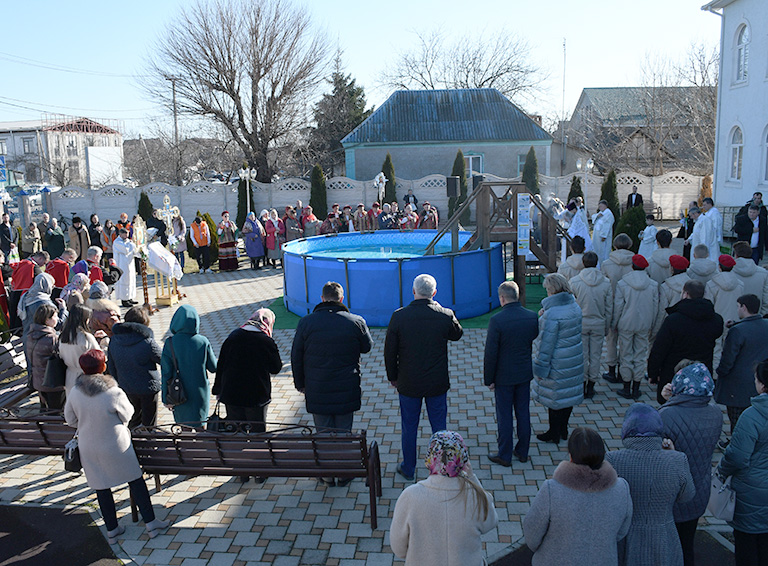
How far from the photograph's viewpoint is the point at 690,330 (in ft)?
19.3

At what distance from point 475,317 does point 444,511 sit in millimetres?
8767

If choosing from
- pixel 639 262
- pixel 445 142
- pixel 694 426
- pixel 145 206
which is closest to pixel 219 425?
pixel 694 426

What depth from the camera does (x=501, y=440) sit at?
5.93 m

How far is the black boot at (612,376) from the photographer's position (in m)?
8.03

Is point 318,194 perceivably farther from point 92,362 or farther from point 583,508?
point 583,508

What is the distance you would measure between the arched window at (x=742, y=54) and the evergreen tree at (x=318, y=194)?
14.5 metres

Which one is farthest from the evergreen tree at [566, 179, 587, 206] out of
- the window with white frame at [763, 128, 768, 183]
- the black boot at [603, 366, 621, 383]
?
the black boot at [603, 366, 621, 383]

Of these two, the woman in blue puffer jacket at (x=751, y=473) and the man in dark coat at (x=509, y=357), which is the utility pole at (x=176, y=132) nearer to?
the man in dark coat at (x=509, y=357)

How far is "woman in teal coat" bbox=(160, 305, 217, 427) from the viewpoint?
561 centimetres

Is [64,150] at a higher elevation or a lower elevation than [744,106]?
higher

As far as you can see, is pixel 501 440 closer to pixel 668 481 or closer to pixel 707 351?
pixel 707 351

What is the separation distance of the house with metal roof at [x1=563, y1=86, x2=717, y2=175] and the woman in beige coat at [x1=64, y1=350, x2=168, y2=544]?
102 ft

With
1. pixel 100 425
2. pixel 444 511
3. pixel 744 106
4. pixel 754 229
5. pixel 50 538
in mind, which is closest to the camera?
pixel 444 511

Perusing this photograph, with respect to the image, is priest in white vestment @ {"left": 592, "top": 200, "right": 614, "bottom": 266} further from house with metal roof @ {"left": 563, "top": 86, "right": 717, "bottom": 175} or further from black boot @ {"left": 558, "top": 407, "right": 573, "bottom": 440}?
house with metal roof @ {"left": 563, "top": 86, "right": 717, "bottom": 175}
